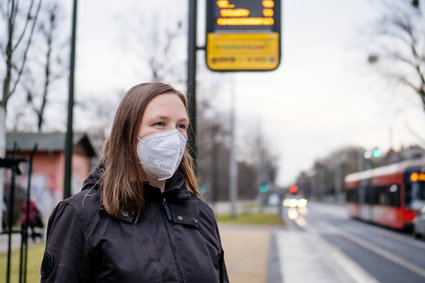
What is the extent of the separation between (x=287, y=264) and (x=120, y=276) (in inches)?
437

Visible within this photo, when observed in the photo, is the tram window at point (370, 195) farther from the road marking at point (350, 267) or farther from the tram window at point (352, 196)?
the road marking at point (350, 267)

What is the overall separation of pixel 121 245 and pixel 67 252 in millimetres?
179

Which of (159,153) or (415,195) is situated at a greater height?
(159,153)

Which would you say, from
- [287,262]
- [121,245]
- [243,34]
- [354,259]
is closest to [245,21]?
[243,34]

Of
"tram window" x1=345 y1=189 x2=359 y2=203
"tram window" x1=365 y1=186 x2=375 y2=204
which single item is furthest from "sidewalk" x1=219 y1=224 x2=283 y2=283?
"tram window" x1=345 y1=189 x2=359 y2=203

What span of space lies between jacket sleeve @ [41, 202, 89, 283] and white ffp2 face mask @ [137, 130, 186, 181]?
331 mm

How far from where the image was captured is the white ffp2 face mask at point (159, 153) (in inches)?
81.8

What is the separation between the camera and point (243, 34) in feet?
16.7

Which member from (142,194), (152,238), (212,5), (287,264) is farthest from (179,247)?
(287,264)

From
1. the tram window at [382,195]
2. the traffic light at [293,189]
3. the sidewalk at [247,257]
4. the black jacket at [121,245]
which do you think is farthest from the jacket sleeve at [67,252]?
the traffic light at [293,189]

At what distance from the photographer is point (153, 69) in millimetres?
22500

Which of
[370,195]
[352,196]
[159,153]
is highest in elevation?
[159,153]

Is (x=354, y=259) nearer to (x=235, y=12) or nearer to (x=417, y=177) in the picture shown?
(x=235, y=12)

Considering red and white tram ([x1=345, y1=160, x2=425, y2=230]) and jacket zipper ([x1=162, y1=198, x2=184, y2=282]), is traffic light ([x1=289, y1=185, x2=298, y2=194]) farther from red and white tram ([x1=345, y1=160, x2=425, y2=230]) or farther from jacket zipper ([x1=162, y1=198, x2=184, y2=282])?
jacket zipper ([x1=162, y1=198, x2=184, y2=282])
